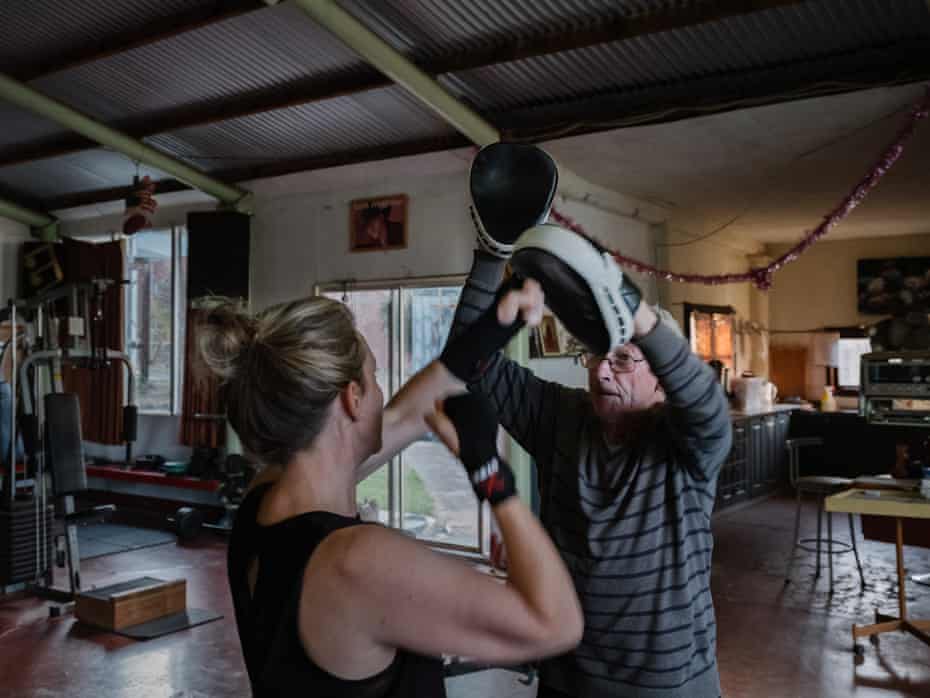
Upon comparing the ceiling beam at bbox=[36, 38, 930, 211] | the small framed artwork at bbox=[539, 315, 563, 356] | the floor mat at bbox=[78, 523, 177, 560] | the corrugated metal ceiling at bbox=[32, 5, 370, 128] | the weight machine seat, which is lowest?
the floor mat at bbox=[78, 523, 177, 560]

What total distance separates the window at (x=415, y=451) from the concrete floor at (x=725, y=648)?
1.60 metres

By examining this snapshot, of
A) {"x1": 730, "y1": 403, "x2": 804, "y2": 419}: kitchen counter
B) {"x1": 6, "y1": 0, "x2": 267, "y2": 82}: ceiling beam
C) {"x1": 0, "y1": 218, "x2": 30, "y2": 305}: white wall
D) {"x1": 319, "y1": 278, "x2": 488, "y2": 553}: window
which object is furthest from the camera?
{"x1": 0, "y1": 218, "x2": 30, "y2": 305}: white wall

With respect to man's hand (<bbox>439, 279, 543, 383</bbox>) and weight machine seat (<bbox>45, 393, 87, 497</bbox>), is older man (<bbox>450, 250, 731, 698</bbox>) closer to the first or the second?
man's hand (<bbox>439, 279, 543, 383</bbox>)

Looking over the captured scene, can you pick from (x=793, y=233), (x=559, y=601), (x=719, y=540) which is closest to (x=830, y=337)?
(x=793, y=233)

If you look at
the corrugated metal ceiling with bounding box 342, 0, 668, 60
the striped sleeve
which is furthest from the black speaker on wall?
the striped sleeve

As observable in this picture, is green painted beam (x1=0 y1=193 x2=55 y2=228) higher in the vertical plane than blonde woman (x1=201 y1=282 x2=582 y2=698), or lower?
higher

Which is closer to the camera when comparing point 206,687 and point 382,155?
point 206,687

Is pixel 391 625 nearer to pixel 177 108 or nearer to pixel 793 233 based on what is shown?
pixel 177 108

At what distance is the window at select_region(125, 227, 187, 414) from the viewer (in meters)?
9.10

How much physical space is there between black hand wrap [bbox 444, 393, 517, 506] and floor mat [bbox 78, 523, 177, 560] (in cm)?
675

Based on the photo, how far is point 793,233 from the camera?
407 inches

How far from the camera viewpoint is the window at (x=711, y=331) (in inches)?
351

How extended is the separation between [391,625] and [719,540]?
22.5 ft

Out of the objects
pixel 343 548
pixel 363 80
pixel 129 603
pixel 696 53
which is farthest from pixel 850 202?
pixel 343 548
